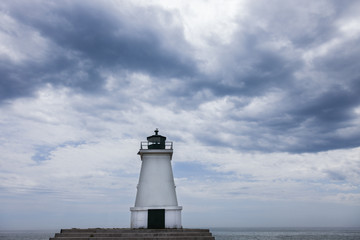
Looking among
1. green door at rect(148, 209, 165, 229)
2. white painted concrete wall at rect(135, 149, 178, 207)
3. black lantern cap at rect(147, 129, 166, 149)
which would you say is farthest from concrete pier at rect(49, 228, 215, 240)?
black lantern cap at rect(147, 129, 166, 149)

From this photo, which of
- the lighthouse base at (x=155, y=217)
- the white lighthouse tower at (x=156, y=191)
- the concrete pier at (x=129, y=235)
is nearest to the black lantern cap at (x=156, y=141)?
the white lighthouse tower at (x=156, y=191)

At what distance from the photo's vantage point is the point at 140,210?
70.1 ft

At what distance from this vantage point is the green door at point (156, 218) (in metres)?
21.0

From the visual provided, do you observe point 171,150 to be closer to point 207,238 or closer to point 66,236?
point 207,238

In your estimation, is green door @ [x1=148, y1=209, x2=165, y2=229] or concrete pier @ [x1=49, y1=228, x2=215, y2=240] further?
green door @ [x1=148, y1=209, x2=165, y2=229]

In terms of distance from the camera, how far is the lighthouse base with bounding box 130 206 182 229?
21.1 metres

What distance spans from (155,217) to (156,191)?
1869 millimetres

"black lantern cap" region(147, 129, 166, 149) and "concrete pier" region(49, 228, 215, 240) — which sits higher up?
"black lantern cap" region(147, 129, 166, 149)

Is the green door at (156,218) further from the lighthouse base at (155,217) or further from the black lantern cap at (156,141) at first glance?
the black lantern cap at (156,141)

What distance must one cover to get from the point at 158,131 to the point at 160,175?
3.96m

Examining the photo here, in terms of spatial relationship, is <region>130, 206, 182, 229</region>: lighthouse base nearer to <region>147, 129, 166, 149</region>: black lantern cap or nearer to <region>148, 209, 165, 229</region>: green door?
<region>148, 209, 165, 229</region>: green door

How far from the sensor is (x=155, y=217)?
21.2 m

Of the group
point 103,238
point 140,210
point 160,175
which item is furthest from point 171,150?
point 103,238

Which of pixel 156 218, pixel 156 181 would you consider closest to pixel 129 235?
pixel 156 218
